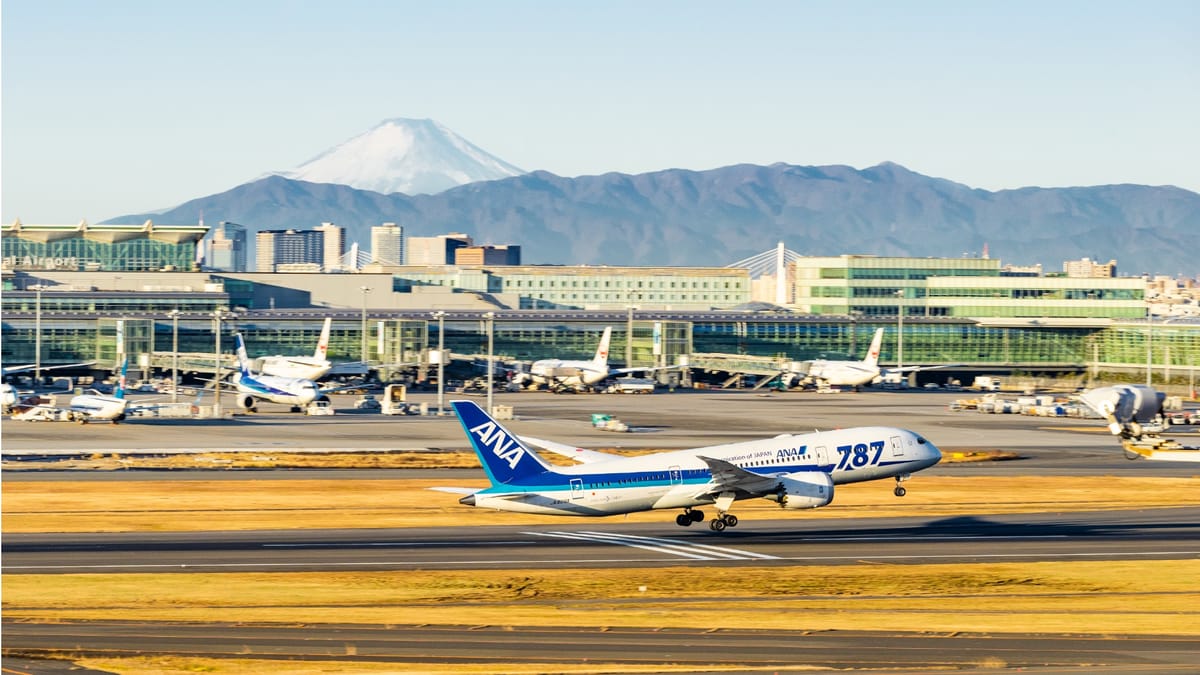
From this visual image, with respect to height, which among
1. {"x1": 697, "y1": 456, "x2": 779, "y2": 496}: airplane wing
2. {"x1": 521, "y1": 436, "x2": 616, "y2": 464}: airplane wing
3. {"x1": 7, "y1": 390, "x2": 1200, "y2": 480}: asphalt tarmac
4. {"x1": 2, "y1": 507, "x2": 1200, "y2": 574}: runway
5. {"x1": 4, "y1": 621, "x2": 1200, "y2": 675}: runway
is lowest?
{"x1": 4, "y1": 621, "x2": 1200, "y2": 675}: runway

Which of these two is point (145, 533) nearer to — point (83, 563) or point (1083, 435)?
point (83, 563)

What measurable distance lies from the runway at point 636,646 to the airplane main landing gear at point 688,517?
75.5ft

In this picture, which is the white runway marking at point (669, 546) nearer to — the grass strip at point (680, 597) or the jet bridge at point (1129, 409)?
the grass strip at point (680, 597)

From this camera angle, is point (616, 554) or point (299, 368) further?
point (299, 368)

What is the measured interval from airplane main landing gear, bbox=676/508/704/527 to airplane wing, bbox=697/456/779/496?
2370 mm

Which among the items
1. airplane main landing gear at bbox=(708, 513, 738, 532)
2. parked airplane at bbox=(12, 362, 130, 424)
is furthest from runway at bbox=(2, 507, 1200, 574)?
parked airplane at bbox=(12, 362, 130, 424)

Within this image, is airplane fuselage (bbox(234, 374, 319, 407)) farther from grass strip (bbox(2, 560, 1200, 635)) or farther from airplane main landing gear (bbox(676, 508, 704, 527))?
grass strip (bbox(2, 560, 1200, 635))

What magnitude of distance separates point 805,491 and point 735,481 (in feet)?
10.9

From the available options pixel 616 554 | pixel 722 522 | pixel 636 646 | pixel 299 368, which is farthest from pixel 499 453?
pixel 299 368

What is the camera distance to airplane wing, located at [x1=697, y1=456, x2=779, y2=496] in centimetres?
7156

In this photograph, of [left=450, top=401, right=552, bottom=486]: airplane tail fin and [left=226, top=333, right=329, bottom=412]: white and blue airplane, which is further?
[left=226, top=333, right=329, bottom=412]: white and blue airplane

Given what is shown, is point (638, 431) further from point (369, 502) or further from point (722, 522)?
point (722, 522)

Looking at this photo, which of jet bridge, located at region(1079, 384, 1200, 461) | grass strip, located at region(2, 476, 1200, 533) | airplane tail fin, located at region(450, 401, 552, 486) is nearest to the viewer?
airplane tail fin, located at region(450, 401, 552, 486)

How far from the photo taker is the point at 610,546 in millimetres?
69812
